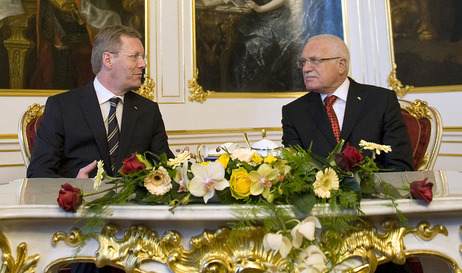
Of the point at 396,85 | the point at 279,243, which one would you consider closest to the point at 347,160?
the point at 279,243

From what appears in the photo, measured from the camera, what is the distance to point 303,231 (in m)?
0.99

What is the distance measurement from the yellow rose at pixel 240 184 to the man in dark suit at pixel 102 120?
4.49ft

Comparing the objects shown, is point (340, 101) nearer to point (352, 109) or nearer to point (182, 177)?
point (352, 109)

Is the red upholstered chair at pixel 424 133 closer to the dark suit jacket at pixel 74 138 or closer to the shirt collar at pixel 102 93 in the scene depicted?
the dark suit jacket at pixel 74 138

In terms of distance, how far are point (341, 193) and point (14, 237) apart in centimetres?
94

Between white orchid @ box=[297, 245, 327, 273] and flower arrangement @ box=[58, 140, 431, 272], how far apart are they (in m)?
0.02

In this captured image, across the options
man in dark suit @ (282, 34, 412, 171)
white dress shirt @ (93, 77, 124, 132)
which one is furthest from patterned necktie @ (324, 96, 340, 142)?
white dress shirt @ (93, 77, 124, 132)

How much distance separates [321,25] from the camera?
6480mm

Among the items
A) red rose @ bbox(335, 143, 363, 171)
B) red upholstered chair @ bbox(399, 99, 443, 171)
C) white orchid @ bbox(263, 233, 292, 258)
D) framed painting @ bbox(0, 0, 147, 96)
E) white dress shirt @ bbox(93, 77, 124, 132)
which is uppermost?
framed painting @ bbox(0, 0, 147, 96)

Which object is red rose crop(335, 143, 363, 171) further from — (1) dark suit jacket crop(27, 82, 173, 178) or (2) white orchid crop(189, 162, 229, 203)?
(1) dark suit jacket crop(27, 82, 173, 178)

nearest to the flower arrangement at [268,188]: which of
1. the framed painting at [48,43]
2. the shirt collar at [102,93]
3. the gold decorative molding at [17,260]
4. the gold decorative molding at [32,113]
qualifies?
the gold decorative molding at [17,260]

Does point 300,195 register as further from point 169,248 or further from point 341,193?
point 169,248

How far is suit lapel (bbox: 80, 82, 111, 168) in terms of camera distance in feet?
8.80

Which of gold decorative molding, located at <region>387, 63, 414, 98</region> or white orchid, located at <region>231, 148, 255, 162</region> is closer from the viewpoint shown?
white orchid, located at <region>231, 148, 255, 162</region>
